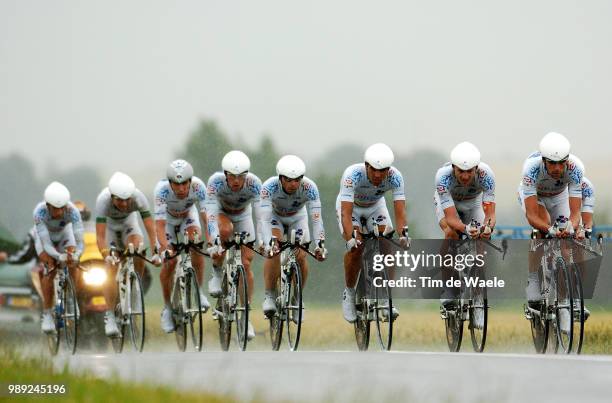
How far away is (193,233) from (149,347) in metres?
1.64

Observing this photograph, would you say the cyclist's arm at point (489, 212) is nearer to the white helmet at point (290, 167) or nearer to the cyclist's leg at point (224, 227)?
the white helmet at point (290, 167)

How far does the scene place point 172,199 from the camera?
72.4 feet

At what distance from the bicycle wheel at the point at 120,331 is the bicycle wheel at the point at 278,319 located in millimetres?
2257

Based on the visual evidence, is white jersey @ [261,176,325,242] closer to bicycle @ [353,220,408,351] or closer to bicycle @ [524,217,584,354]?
bicycle @ [353,220,408,351]

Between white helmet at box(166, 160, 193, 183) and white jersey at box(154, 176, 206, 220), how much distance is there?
332mm

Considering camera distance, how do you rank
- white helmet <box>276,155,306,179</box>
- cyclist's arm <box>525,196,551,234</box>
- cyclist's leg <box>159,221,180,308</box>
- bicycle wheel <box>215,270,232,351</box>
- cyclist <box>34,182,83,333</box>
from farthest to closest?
cyclist <box>34,182,83,333</box> < cyclist's leg <box>159,221,180,308</box> < bicycle wheel <box>215,270,232,351</box> < white helmet <box>276,155,306,179</box> < cyclist's arm <box>525,196,551,234</box>

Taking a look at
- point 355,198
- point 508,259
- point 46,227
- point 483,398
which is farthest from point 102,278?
point 483,398

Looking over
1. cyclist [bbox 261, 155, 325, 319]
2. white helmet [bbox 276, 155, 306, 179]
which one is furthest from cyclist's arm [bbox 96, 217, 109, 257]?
white helmet [bbox 276, 155, 306, 179]

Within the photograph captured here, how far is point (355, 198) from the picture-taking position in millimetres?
21141

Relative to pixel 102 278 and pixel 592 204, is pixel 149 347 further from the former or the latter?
pixel 592 204

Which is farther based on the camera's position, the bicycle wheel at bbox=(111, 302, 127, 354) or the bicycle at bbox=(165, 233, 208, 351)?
the bicycle wheel at bbox=(111, 302, 127, 354)

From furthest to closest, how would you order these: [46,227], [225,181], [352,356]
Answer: [46,227] < [225,181] < [352,356]

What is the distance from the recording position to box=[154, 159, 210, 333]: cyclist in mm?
21672

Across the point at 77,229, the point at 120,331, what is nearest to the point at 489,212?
the point at 120,331
